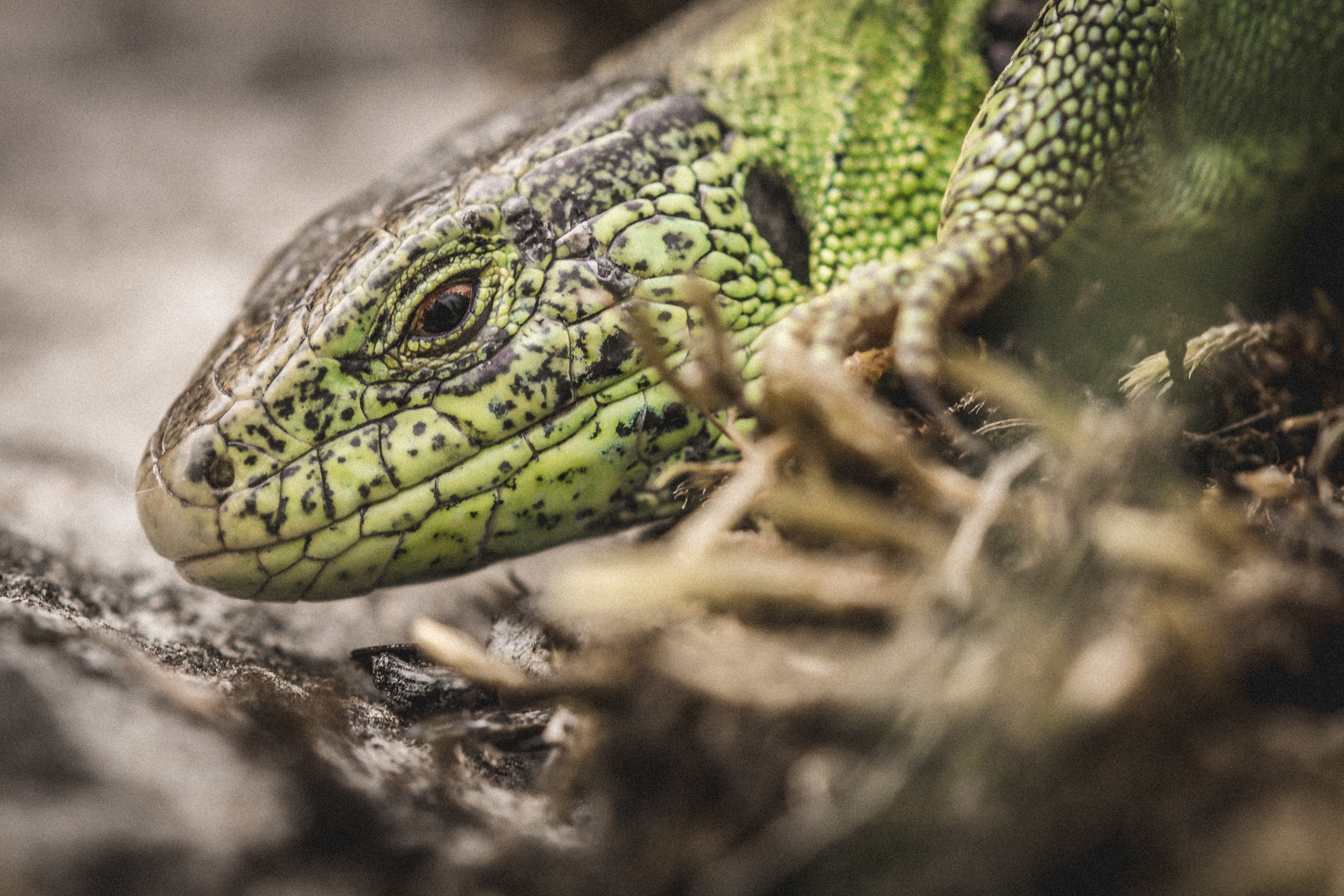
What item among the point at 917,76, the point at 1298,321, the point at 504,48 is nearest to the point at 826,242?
the point at 917,76

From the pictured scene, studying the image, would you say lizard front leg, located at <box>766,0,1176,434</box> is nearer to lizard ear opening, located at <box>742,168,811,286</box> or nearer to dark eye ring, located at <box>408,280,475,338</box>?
lizard ear opening, located at <box>742,168,811,286</box>

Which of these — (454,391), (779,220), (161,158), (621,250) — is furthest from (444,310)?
(161,158)

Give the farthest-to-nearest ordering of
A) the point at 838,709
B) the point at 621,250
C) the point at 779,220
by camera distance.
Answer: the point at 779,220
the point at 621,250
the point at 838,709

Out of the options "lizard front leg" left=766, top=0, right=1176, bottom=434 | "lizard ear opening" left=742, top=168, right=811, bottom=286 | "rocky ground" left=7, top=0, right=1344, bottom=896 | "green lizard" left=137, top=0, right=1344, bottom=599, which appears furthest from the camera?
"lizard ear opening" left=742, top=168, right=811, bottom=286

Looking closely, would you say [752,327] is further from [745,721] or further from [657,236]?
[745,721]

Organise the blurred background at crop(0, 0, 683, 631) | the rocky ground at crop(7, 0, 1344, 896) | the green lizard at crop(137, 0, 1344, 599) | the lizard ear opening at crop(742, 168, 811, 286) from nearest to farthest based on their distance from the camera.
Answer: the rocky ground at crop(7, 0, 1344, 896), the green lizard at crop(137, 0, 1344, 599), the lizard ear opening at crop(742, 168, 811, 286), the blurred background at crop(0, 0, 683, 631)

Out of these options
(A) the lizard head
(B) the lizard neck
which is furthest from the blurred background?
(B) the lizard neck

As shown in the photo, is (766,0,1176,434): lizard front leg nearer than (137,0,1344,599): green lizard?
Yes

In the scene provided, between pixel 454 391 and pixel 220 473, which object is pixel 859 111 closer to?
pixel 454 391

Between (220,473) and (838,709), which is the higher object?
(220,473)
